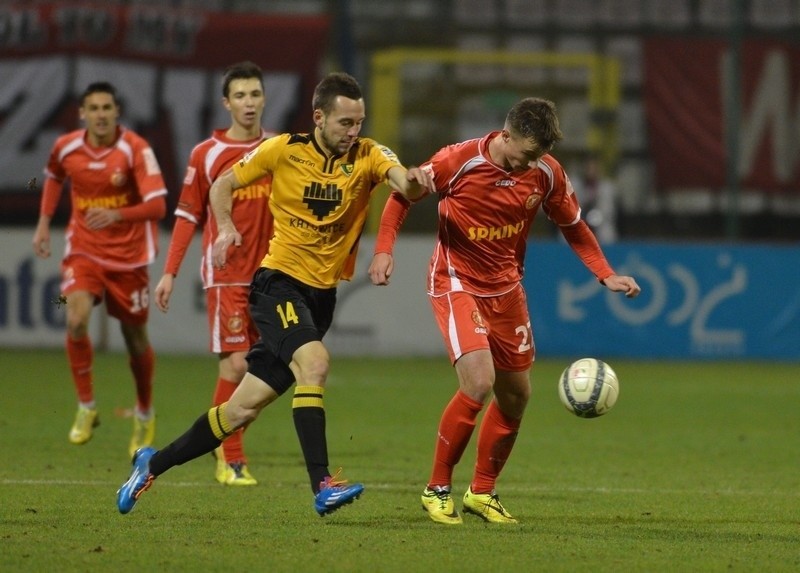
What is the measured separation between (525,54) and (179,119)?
219 inches

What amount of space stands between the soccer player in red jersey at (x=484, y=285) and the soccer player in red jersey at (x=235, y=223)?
1.62 metres

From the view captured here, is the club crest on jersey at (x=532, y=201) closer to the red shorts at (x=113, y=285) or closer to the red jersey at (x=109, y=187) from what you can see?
the red jersey at (x=109, y=187)

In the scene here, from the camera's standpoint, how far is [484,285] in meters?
6.98

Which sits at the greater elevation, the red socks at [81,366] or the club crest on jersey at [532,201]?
the club crest on jersey at [532,201]

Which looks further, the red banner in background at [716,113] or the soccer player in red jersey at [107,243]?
the red banner in background at [716,113]

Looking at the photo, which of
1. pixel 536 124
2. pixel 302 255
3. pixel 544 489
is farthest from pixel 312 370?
pixel 544 489

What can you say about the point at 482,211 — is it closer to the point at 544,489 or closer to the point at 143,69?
the point at 544,489

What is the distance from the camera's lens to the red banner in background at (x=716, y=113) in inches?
837

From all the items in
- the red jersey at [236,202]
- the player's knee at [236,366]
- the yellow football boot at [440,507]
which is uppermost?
the red jersey at [236,202]

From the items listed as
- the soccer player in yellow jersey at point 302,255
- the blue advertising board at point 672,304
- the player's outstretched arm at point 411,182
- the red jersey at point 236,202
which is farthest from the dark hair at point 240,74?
the blue advertising board at point 672,304

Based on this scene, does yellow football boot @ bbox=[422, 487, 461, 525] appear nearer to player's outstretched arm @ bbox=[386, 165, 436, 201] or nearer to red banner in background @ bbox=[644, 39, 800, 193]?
player's outstretched arm @ bbox=[386, 165, 436, 201]

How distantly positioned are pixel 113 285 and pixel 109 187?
2.08ft

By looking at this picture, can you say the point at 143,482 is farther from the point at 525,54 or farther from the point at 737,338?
the point at 525,54

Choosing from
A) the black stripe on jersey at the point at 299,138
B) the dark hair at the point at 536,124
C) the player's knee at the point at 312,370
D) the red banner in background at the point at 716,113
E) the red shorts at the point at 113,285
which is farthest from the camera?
the red banner in background at the point at 716,113
